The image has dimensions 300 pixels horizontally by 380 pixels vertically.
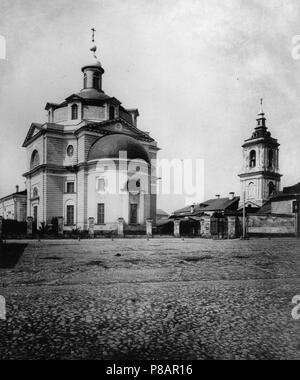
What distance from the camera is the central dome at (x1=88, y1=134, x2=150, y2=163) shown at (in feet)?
105

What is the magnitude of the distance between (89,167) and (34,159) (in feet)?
28.7

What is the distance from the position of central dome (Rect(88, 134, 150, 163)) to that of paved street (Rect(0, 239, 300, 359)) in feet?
76.6

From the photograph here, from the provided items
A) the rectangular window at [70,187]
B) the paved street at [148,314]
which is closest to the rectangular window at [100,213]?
the rectangular window at [70,187]

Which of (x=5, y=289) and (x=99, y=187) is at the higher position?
(x=99, y=187)

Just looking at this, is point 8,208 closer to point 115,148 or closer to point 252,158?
point 115,148

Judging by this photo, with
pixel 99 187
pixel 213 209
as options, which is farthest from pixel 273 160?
pixel 99 187

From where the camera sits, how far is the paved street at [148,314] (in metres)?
3.78

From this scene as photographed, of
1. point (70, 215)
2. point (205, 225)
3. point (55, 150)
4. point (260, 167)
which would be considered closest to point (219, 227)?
point (205, 225)

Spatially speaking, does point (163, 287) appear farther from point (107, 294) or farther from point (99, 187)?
point (99, 187)

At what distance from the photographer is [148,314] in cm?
510

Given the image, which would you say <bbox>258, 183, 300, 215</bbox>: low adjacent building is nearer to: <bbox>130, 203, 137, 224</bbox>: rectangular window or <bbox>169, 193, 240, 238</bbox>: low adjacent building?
<bbox>169, 193, 240, 238</bbox>: low adjacent building

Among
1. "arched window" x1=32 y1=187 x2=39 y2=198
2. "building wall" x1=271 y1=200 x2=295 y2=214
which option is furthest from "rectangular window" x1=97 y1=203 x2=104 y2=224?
"building wall" x1=271 y1=200 x2=295 y2=214
